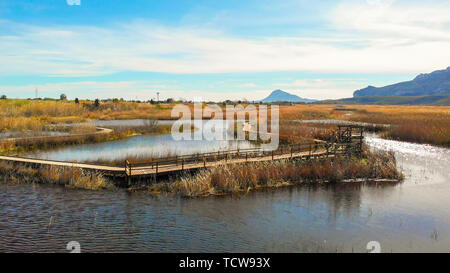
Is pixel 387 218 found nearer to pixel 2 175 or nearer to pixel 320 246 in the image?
pixel 320 246

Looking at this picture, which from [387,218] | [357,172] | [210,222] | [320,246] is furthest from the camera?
[357,172]

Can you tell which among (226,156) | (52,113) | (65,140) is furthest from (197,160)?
(52,113)

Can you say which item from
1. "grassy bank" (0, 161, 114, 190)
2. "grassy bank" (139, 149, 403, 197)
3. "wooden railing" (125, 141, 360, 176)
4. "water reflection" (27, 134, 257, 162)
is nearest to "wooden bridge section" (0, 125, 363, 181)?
"wooden railing" (125, 141, 360, 176)

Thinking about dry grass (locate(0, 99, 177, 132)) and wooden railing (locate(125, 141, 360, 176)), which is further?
dry grass (locate(0, 99, 177, 132))

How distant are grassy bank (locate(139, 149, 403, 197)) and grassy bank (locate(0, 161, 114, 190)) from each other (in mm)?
3902

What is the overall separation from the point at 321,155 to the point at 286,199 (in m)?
11.8

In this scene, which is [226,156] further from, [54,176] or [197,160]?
[54,176]

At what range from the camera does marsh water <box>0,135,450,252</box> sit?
17.0 metres

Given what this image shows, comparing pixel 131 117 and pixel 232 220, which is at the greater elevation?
pixel 131 117

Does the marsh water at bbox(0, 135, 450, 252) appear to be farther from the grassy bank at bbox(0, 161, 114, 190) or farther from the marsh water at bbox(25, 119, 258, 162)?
the marsh water at bbox(25, 119, 258, 162)

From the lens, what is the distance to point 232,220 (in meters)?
20.2

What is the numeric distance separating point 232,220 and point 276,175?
957cm
